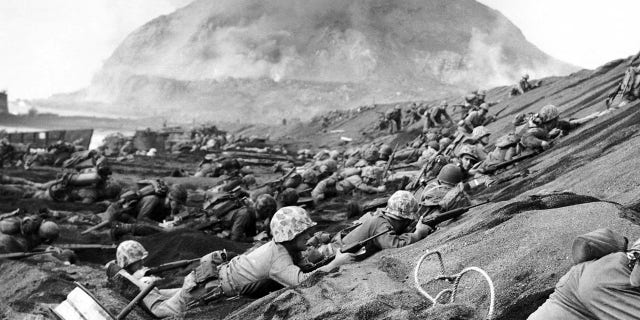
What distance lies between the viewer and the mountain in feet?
382

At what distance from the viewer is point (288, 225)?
5.77m

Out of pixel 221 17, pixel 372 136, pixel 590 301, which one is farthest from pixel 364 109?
pixel 221 17

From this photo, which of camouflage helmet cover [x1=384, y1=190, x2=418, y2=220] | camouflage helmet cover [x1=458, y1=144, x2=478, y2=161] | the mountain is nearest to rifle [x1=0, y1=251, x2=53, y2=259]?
camouflage helmet cover [x1=384, y1=190, x2=418, y2=220]

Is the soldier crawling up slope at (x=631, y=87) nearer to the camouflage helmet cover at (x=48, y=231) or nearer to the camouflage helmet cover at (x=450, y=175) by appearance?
the camouflage helmet cover at (x=450, y=175)

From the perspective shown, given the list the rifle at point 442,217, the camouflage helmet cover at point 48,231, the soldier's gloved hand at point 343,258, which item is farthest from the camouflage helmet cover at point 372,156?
the soldier's gloved hand at point 343,258

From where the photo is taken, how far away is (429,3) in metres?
157

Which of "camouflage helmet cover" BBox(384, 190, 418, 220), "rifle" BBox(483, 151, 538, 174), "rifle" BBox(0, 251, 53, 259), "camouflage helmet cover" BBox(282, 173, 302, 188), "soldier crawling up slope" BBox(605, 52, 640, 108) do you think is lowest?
Result: "camouflage helmet cover" BBox(282, 173, 302, 188)

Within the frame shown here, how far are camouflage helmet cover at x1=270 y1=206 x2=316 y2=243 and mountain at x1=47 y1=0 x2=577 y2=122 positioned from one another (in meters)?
96.8

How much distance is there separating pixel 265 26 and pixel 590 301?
153 meters

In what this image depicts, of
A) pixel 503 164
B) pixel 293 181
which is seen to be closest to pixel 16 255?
pixel 293 181

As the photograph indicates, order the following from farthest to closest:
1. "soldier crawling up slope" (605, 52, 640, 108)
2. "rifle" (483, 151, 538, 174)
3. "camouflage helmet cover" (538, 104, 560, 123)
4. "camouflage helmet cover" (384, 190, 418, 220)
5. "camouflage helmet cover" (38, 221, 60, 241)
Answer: "soldier crawling up slope" (605, 52, 640, 108)
"camouflage helmet cover" (538, 104, 560, 123)
"rifle" (483, 151, 538, 174)
"camouflage helmet cover" (38, 221, 60, 241)
"camouflage helmet cover" (384, 190, 418, 220)

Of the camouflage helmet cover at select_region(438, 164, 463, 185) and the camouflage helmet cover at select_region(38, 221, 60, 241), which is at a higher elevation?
the camouflage helmet cover at select_region(438, 164, 463, 185)

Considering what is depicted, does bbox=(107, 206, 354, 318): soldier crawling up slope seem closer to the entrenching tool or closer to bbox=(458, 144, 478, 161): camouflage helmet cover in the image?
the entrenching tool

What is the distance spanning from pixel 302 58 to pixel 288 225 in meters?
135
